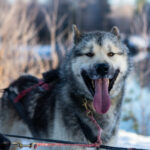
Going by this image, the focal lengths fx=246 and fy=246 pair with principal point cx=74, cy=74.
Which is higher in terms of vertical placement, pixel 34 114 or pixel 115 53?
pixel 115 53

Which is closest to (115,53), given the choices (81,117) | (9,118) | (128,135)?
(81,117)

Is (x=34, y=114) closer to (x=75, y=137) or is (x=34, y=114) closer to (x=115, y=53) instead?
(x=75, y=137)

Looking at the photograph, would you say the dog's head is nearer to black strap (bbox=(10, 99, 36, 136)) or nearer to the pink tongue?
the pink tongue

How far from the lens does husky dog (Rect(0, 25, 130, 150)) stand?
2.23m

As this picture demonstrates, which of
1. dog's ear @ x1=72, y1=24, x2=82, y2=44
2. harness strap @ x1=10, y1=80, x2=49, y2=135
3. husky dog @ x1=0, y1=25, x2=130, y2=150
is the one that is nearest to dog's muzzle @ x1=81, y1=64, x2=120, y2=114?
husky dog @ x1=0, y1=25, x2=130, y2=150

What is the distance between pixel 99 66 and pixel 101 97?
286mm

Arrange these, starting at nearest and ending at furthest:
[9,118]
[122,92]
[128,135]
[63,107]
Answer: [63,107] → [122,92] → [9,118] → [128,135]

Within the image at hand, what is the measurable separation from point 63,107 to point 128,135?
251 cm

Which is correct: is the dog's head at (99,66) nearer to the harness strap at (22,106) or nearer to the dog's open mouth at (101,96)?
the dog's open mouth at (101,96)

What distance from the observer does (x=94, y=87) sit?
2.28 metres

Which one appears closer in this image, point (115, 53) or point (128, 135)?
point (115, 53)

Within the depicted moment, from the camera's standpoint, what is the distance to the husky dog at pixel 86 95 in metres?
2.23

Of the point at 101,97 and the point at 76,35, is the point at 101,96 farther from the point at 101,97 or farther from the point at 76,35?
the point at 76,35

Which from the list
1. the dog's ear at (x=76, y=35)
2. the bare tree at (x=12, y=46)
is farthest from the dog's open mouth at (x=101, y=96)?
the bare tree at (x=12, y=46)
